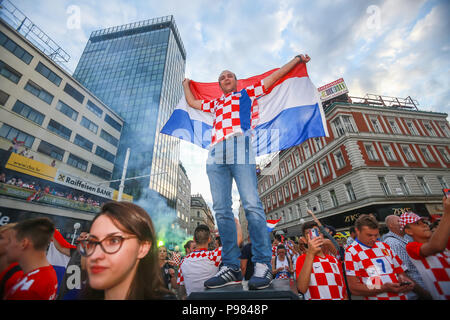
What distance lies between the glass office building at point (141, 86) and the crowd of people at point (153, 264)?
86.7 ft

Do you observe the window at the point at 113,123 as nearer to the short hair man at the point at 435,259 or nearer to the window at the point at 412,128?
the short hair man at the point at 435,259

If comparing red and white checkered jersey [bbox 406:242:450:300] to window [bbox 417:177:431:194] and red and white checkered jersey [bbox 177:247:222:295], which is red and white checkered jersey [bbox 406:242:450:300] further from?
window [bbox 417:177:431:194]

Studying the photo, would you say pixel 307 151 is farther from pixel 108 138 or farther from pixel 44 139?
pixel 44 139

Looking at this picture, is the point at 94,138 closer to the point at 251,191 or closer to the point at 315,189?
the point at 315,189

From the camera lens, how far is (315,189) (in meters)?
20.0

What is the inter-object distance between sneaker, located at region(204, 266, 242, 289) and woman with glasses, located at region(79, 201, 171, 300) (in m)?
0.57

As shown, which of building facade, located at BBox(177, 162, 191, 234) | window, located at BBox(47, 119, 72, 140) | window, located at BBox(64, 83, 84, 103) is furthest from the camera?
building facade, located at BBox(177, 162, 191, 234)

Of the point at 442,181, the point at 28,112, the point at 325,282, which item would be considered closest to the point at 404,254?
the point at 325,282

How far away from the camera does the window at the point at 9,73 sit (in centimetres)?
1773

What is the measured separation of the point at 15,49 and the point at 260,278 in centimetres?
3026

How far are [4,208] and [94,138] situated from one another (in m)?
14.3

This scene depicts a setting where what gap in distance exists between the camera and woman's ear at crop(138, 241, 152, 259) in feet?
4.20

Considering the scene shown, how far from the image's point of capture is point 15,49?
752 inches

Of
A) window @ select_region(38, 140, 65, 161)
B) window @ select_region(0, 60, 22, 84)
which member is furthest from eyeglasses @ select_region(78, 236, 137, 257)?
window @ select_region(0, 60, 22, 84)
